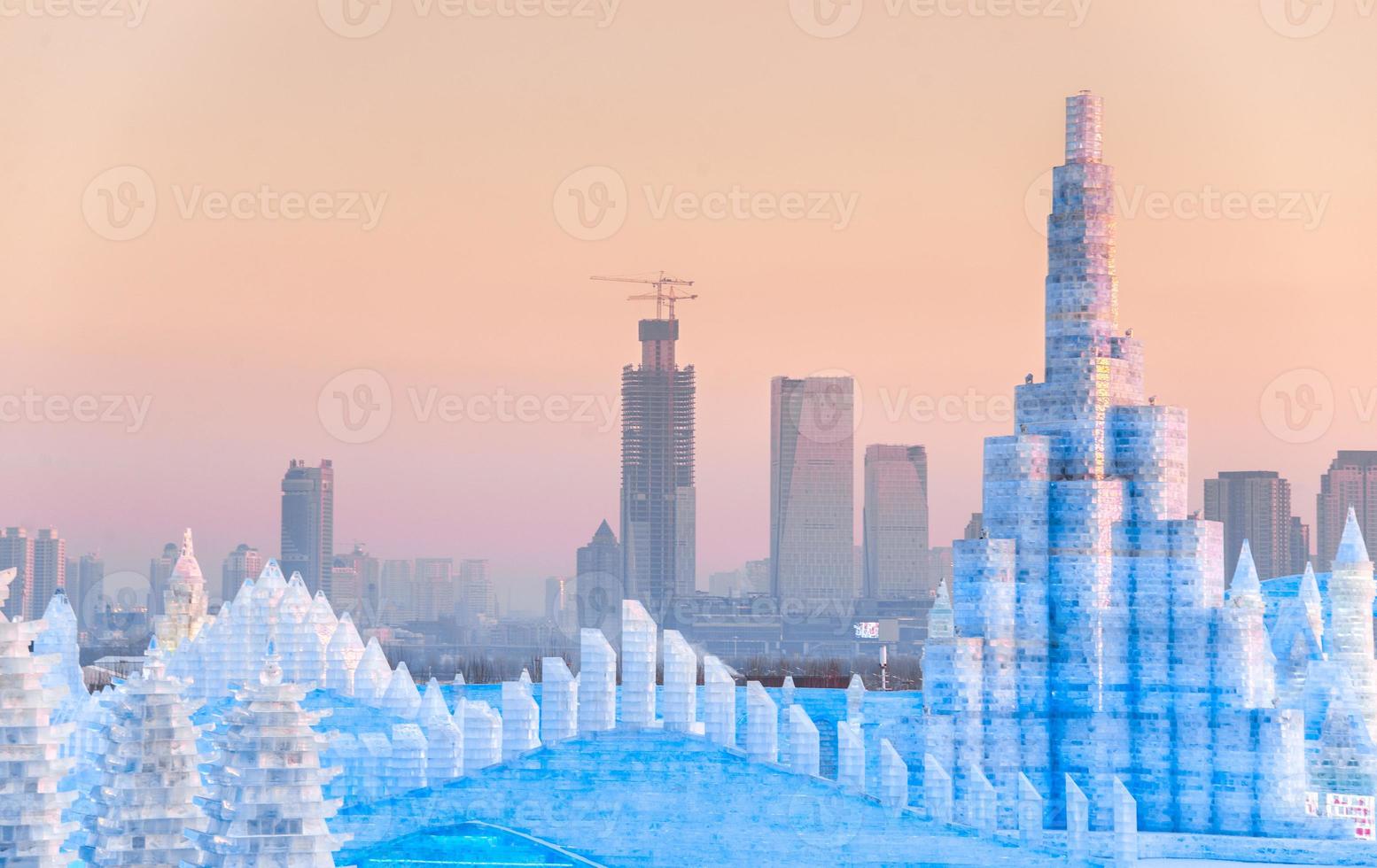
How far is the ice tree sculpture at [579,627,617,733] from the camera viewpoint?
52781mm

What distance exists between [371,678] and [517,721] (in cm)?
1305

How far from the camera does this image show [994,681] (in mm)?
57000

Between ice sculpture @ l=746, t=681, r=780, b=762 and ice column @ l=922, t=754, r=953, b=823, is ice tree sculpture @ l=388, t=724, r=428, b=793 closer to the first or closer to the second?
ice sculpture @ l=746, t=681, r=780, b=762

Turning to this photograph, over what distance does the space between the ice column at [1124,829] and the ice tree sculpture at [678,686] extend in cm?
1067

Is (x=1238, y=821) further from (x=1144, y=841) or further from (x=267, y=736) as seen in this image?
(x=267, y=736)

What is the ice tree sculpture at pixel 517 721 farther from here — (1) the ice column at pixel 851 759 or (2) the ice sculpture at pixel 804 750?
(1) the ice column at pixel 851 759

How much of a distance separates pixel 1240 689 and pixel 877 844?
35.0 ft

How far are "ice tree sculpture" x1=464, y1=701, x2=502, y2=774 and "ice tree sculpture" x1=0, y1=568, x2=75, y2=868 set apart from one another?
1528 cm

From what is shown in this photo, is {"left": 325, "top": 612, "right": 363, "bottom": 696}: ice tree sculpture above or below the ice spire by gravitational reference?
below

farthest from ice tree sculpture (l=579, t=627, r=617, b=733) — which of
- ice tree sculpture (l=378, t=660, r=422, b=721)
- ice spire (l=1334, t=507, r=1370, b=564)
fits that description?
ice spire (l=1334, t=507, r=1370, b=564)

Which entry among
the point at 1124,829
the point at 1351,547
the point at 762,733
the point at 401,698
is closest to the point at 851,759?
the point at 762,733

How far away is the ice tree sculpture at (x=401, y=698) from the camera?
6234cm

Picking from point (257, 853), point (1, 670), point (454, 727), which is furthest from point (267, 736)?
point (454, 727)

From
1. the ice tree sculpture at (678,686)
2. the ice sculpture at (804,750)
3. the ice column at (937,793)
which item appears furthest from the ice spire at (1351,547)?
the ice tree sculpture at (678,686)
